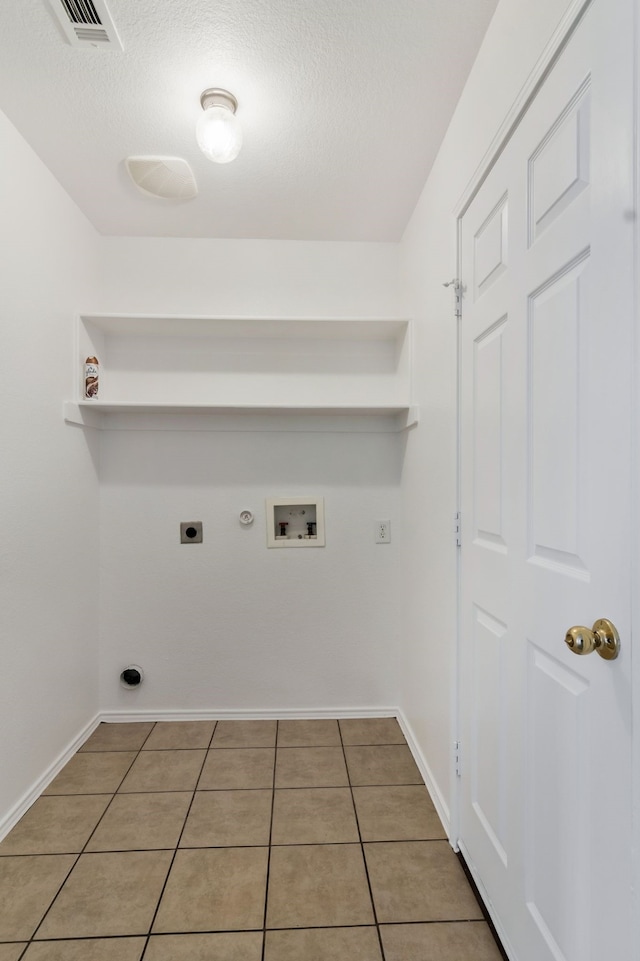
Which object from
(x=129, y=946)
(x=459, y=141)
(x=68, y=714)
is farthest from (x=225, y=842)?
(x=459, y=141)

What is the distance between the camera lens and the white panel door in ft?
2.67

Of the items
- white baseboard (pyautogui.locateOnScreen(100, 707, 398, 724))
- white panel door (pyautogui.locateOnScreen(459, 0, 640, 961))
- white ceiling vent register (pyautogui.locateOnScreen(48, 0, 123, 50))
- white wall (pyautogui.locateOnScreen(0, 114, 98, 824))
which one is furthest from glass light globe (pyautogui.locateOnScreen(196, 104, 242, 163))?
white baseboard (pyautogui.locateOnScreen(100, 707, 398, 724))

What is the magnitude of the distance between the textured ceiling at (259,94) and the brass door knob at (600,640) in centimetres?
158

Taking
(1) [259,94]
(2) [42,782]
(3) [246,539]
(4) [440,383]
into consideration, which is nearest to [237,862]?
(2) [42,782]

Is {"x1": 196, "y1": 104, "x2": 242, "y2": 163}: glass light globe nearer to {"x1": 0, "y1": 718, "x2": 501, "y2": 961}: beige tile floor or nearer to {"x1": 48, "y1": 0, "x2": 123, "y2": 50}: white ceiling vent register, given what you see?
{"x1": 48, "y1": 0, "x2": 123, "y2": 50}: white ceiling vent register

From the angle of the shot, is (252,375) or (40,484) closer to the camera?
(40,484)

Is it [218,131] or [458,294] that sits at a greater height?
[218,131]

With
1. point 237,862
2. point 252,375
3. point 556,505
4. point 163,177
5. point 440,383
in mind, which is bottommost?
point 237,862

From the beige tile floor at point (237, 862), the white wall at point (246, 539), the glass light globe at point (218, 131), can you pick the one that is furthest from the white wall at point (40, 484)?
the glass light globe at point (218, 131)

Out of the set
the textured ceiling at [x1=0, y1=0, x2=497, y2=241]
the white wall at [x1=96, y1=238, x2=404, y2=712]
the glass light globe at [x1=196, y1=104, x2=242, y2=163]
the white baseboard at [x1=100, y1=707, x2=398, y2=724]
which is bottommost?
the white baseboard at [x1=100, y1=707, x2=398, y2=724]

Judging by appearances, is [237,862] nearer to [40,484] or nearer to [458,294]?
[40,484]

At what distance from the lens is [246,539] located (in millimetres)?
2586

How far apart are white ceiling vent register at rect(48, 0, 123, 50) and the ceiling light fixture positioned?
0.28 m

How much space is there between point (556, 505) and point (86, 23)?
1.74 meters
